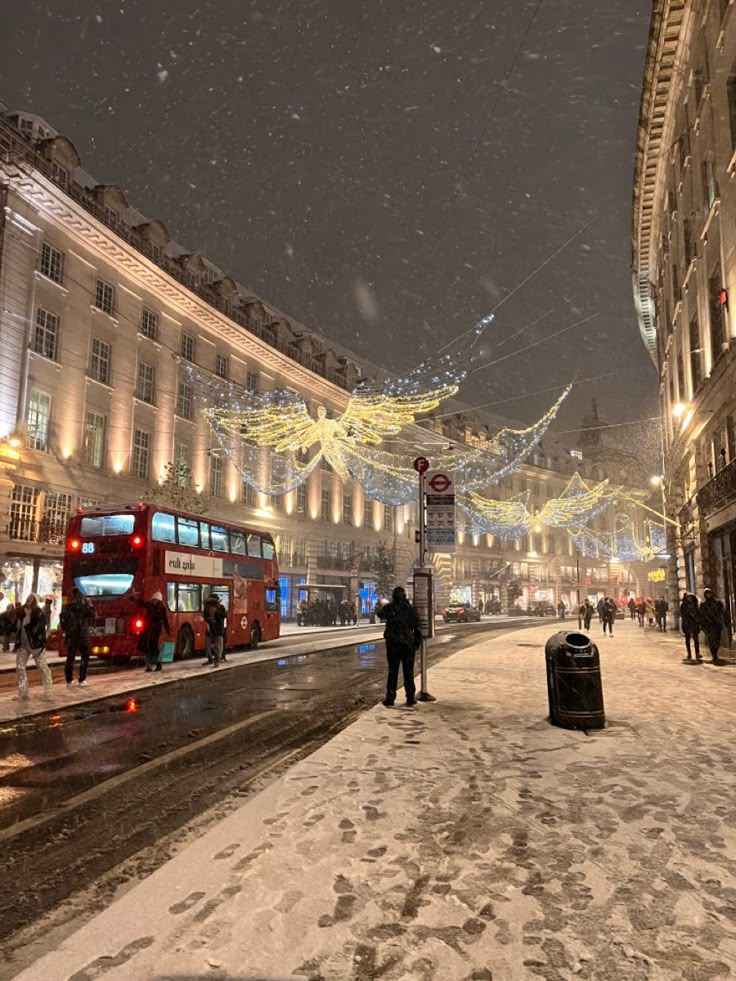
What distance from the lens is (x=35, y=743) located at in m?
7.93

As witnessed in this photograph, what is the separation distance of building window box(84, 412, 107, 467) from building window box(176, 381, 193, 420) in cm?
564

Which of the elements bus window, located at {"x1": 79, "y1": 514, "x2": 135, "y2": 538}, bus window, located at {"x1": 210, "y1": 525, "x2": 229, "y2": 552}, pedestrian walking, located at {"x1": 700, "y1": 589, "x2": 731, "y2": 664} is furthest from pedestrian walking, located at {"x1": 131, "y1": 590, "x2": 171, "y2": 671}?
pedestrian walking, located at {"x1": 700, "y1": 589, "x2": 731, "y2": 664}

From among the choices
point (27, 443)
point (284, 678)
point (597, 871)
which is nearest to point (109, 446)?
point (27, 443)

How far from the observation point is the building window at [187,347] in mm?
37312

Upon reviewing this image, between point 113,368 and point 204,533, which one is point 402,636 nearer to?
point 204,533

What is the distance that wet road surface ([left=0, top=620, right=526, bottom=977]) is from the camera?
4.17 metres

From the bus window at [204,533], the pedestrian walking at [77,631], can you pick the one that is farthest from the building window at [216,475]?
the pedestrian walking at [77,631]

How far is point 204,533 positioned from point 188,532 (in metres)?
0.85

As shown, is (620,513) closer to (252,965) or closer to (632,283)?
(632,283)

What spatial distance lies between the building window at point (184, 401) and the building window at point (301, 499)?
38.6ft

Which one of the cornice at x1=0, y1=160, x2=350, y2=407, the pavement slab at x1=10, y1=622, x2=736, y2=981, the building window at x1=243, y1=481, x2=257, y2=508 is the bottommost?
the pavement slab at x1=10, y1=622, x2=736, y2=981

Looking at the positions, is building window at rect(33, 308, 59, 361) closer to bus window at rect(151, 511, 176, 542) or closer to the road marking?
bus window at rect(151, 511, 176, 542)

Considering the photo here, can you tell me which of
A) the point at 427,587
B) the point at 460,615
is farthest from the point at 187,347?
the point at 427,587

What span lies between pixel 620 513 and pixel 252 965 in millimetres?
87445
